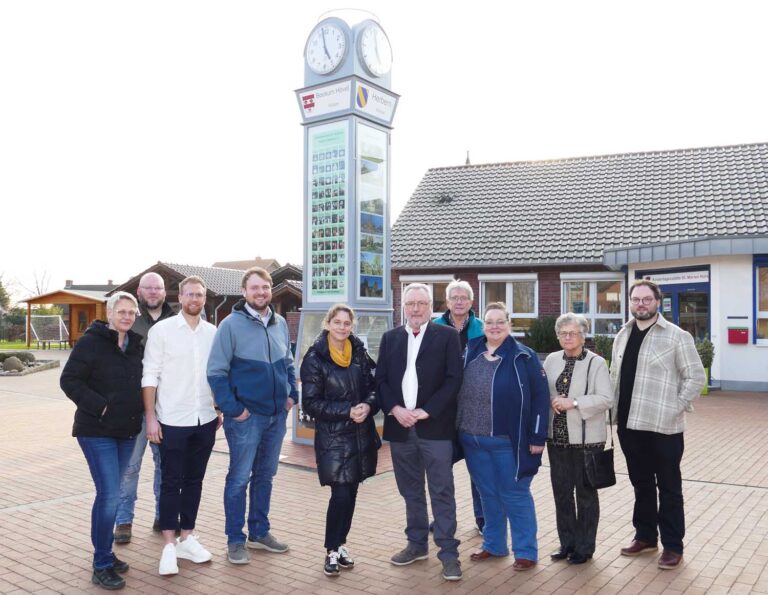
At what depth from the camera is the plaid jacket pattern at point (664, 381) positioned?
190 inches

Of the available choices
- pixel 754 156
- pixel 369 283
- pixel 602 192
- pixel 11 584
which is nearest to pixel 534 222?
pixel 602 192

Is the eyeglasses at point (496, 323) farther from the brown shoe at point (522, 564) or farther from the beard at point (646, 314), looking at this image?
the brown shoe at point (522, 564)

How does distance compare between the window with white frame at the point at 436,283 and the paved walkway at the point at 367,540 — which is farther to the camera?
the window with white frame at the point at 436,283

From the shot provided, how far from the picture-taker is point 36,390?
56.4 ft

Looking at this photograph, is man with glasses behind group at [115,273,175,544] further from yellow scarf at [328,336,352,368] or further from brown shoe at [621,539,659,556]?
brown shoe at [621,539,659,556]

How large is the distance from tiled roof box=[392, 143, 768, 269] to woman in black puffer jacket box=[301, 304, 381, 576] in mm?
14189

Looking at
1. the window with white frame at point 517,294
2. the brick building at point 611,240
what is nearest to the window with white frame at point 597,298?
the brick building at point 611,240

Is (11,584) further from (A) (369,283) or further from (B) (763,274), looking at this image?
(B) (763,274)

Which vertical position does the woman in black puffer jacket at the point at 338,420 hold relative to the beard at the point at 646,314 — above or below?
below

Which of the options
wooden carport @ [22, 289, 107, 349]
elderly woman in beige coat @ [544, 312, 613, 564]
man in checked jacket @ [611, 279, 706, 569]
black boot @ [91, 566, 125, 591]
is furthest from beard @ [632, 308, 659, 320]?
wooden carport @ [22, 289, 107, 349]

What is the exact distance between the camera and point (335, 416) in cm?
459

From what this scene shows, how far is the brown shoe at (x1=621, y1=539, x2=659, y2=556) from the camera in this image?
5.05m

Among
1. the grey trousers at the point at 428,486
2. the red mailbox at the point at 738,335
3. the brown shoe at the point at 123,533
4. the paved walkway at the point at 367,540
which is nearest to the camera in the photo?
the paved walkway at the point at 367,540

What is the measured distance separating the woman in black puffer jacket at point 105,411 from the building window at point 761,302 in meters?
14.0
